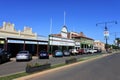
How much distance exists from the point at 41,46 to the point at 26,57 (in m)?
25.0

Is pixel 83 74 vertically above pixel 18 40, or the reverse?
pixel 18 40

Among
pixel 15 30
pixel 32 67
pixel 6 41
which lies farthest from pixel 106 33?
pixel 32 67

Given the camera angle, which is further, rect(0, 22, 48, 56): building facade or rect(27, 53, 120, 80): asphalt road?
rect(0, 22, 48, 56): building facade

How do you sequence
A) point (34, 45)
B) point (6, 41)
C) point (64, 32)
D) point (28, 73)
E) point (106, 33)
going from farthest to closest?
point (64, 32) → point (106, 33) → point (34, 45) → point (6, 41) → point (28, 73)

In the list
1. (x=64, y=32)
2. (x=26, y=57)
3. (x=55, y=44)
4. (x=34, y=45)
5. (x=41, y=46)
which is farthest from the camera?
(x=64, y=32)

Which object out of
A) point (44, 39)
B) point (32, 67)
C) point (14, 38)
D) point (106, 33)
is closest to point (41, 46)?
point (44, 39)

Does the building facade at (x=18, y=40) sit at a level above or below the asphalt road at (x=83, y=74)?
above

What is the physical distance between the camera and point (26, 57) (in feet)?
126

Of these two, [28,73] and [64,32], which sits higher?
[64,32]

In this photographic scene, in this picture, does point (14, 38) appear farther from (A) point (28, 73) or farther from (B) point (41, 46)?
(A) point (28, 73)

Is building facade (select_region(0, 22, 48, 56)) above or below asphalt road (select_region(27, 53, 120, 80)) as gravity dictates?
above

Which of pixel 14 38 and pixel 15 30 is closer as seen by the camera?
pixel 14 38

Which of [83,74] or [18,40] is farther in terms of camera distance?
[18,40]

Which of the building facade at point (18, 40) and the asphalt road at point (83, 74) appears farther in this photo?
the building facade at point (18, 40)
